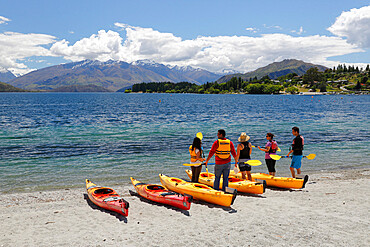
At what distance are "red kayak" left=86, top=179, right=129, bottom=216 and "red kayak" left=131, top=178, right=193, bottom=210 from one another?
142 cm

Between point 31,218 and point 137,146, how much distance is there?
638 inches

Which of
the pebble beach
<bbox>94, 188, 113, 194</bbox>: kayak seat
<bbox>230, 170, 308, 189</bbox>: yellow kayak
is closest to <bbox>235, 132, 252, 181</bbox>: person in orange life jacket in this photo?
<bbox>230, 170, 308, 189</bbox>: yellow kayak

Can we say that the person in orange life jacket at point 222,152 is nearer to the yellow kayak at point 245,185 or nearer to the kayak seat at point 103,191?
the yellow kayak at point 245,185

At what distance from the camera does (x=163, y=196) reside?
12.0m

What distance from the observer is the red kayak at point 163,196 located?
11.1 m

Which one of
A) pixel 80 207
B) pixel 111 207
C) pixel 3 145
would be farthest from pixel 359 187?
pixel 3 145

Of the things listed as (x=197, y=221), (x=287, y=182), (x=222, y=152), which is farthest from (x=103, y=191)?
(x=287, y=182)

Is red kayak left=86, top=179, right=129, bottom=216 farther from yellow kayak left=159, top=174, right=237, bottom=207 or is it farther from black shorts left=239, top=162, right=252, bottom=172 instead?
black shorts left=239, top=162, right=252, bottom=172

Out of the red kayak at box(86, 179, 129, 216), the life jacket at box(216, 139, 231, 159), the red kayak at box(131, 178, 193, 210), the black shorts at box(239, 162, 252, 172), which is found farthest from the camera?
the black shorts at box(239, 162, 252, 172)

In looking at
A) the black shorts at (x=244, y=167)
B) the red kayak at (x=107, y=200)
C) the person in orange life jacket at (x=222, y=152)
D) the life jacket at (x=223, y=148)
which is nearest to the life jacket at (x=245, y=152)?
the black shorts at (x=244, y=167)

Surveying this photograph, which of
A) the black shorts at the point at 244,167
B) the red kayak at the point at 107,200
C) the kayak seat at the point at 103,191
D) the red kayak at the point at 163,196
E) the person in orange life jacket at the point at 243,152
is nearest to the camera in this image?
the red kayak at the point at 107,200

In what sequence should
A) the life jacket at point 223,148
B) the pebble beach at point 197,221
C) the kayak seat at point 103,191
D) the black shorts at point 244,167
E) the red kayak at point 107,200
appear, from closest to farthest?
the pebble beach at point 197,221, the red kayak at point 107,200, the life jacket at point 223,148, the kayak seat at point 103,191, the black shorts at point 244,167

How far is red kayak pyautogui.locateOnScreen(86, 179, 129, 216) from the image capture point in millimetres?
10572

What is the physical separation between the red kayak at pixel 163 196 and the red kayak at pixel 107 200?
142cm
